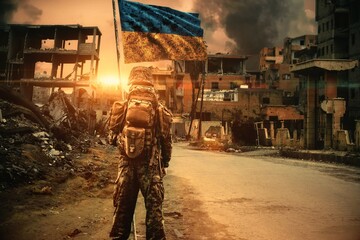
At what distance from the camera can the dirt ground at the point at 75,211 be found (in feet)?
13.6

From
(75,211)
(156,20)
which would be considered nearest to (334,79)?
(156,20)

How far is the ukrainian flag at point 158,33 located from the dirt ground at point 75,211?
2.69m

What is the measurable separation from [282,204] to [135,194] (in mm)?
3548

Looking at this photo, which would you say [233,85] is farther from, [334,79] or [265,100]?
[334,79]

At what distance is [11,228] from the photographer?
4.14 m

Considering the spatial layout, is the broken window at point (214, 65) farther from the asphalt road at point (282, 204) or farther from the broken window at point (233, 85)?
the asphalt road at point (282, 204)

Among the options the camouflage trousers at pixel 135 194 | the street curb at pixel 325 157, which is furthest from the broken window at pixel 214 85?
the camouflage trousers at pixel 135 194

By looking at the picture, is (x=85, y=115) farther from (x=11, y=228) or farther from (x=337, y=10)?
(x=337, y=10)

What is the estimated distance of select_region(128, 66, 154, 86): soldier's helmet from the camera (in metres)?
3.71

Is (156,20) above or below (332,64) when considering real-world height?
below

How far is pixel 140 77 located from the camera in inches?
146

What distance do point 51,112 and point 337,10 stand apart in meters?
44.6

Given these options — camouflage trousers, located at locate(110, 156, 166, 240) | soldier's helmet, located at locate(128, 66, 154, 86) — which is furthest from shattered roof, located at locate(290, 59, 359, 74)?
camouflage trousers, located at locate(110, 156, 166, 240)

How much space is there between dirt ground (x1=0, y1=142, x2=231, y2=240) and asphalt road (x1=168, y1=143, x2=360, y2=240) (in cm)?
38
